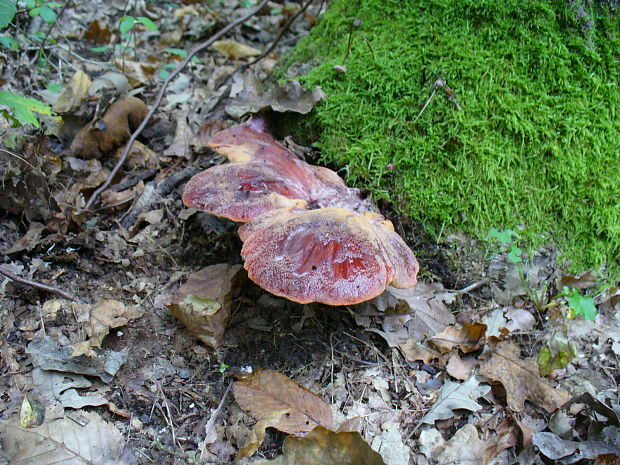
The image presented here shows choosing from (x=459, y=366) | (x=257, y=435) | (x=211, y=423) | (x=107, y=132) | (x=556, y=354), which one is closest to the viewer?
(x=257, y=435)

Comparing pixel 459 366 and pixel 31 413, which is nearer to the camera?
pixel 31 413

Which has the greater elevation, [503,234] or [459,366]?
[503,234]

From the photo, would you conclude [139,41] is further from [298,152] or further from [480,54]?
[480,54]

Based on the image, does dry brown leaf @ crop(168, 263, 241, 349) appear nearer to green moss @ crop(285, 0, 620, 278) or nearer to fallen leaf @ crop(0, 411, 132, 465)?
fallen leaf @ crop(0, 411, 132, 465)

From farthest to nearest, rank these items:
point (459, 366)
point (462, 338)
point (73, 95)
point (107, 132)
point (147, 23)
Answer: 1. point (147, 23)
2. point (73, 95)
3. point (107, 132)
4. point (462, 338)
5. point (459, 366)

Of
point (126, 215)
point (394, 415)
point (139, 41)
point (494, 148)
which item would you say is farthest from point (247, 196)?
point (139, 41)

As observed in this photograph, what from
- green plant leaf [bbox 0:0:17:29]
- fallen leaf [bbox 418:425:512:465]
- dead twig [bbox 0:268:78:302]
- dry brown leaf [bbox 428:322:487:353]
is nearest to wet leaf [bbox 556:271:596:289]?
dry brown leaf [bbox 428:322:487:353]

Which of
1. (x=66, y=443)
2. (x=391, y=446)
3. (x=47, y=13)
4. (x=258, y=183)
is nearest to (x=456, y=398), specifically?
(x=391, y=446)

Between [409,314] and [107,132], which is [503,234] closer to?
[409,314]
